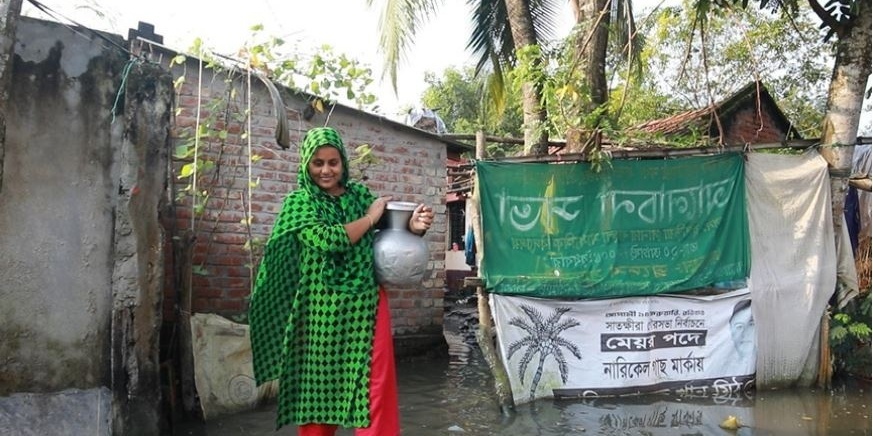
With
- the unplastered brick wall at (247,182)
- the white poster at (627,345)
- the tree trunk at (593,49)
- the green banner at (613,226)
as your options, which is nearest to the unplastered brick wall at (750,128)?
the tree trunk at (593,49)

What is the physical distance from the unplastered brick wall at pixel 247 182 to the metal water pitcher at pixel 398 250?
1.70 metres

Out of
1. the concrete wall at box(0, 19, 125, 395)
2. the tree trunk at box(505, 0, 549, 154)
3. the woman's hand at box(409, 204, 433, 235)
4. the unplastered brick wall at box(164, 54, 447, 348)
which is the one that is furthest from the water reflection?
the tree trunk at box(505, 0, 549, 154)

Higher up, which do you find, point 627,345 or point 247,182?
point 247,182

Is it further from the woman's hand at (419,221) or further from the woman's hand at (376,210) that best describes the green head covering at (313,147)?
the woman's hand at (419,221)

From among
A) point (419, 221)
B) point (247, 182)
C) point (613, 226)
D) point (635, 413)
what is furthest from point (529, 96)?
point (419, 221)

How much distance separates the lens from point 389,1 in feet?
25.6

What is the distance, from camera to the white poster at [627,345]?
4.98 metres

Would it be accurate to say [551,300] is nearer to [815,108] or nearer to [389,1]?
[389,1]

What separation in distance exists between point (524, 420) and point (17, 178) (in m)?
3.26

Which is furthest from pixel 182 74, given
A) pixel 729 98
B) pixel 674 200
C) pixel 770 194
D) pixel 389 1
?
pixel 729 98

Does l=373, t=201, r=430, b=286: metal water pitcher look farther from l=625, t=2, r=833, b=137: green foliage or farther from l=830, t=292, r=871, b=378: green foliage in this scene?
l=625, t=2, r=833, b=137: green foliage

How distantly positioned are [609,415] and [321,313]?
2.68 m

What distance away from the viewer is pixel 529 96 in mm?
7027

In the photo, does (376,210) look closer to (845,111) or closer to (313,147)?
(313,147)
